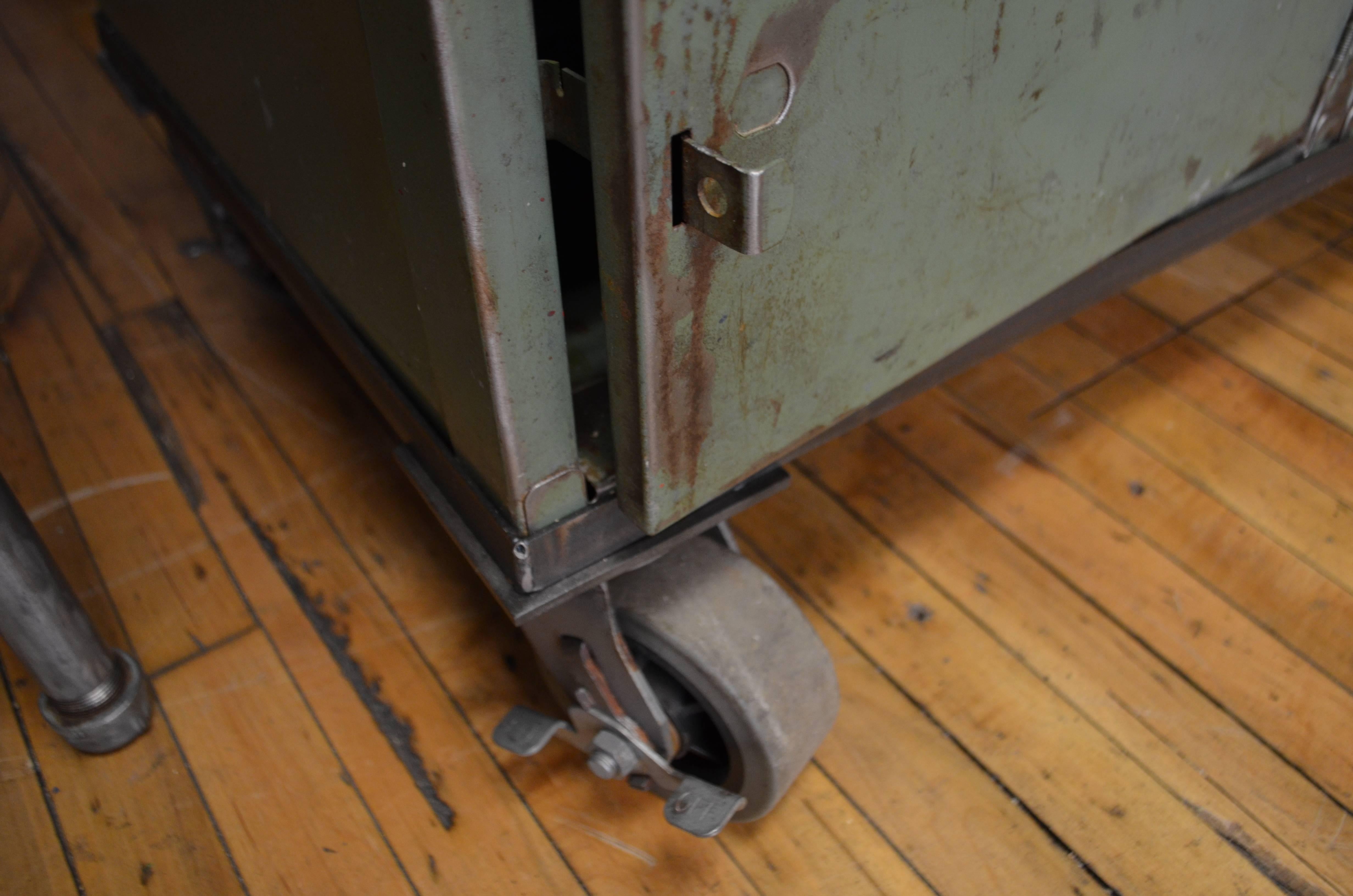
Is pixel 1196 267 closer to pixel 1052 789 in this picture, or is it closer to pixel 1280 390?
pixel 1280 390

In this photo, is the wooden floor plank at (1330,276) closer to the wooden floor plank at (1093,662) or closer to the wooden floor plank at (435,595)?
the wooden floor plank at (1093,662)

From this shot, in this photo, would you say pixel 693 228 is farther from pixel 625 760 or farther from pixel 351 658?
pixel 351 658

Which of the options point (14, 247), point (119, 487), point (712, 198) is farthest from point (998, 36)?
point (14, 247)

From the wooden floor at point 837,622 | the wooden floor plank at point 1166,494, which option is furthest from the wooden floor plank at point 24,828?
the wooden floor plank at point 1166,494

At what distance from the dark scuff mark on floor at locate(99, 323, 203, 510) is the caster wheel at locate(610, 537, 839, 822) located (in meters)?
0.72

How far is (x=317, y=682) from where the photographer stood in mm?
1117

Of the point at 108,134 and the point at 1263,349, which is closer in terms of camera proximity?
the point at 1263,349

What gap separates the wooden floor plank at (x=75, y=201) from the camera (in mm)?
1635

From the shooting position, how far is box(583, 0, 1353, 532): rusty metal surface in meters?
0.57

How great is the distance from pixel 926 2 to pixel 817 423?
0.33 m

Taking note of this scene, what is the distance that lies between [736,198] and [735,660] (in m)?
0.45

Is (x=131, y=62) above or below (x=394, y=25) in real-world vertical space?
below

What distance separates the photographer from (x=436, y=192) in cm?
61

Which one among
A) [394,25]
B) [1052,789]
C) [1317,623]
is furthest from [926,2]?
[1317,623]
